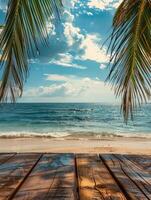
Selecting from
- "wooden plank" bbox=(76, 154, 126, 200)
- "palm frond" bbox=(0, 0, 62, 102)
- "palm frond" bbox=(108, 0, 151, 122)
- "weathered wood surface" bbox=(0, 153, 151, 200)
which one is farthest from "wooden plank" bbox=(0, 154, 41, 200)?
"palm frond" bbox=(108, 0, 151, 122)

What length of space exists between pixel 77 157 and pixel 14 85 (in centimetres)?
68

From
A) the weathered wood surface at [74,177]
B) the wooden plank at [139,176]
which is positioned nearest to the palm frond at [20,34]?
the weathered wood surface at [74,177]

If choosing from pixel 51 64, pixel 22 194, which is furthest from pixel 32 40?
pixel 51 64

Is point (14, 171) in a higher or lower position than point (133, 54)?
lower

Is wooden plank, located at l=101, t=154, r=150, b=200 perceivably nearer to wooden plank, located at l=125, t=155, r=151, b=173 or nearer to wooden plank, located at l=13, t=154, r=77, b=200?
wooden plank, located at l=125, t=155, r=151, b=173

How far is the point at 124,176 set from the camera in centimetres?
221

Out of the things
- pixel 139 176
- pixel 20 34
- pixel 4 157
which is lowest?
pixel 139 176

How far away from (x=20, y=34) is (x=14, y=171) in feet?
3.23

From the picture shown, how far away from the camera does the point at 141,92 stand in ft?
13.4

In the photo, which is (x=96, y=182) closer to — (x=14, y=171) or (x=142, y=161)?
(x=14, y=171)

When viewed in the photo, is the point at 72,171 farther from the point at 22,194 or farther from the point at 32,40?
the point at 32,40

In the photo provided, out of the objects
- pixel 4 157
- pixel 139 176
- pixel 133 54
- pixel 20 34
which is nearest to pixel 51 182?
pixel 139 176

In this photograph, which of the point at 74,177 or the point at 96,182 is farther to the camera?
the point at 74,177

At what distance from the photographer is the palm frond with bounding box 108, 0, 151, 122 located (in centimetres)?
394
